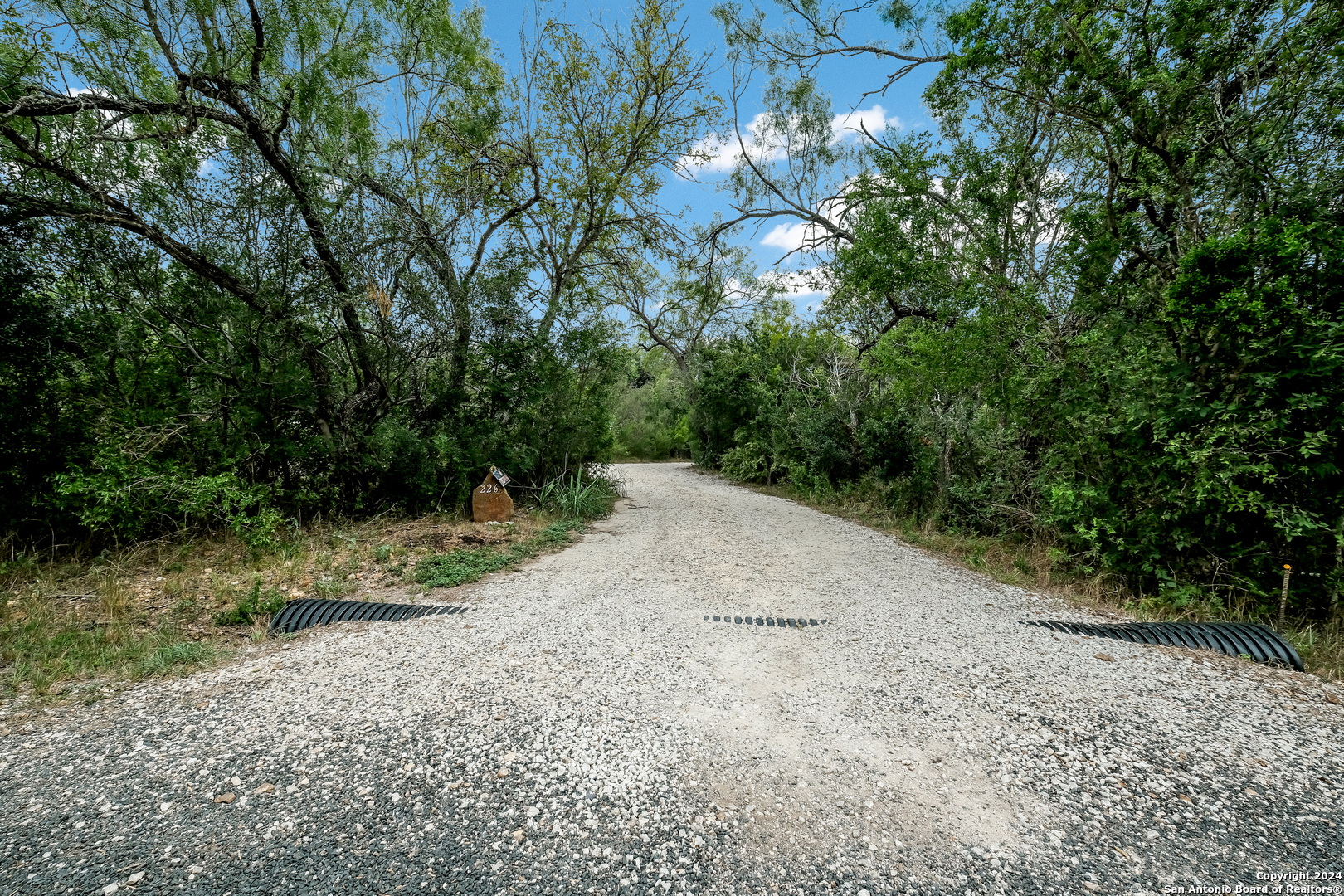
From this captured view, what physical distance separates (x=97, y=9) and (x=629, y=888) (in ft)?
28.5

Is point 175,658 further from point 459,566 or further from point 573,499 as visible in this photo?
point 573,499

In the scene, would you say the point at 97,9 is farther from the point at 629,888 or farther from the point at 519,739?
the point at 629,888

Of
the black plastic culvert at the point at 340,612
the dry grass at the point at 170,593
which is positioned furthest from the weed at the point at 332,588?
the black plastic culvert at the point at 340,612

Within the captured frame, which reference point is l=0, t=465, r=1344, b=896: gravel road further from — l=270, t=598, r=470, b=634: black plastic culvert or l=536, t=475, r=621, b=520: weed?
l=536, t=475, r=621, b=520: weed

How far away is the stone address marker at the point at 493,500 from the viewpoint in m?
7.72

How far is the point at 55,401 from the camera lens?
5.29m

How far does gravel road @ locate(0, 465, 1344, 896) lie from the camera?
1824 mm

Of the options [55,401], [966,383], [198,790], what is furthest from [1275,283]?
[55,401]

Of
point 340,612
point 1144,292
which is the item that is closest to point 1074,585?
point 1144,292

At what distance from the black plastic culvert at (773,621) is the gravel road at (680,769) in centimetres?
18

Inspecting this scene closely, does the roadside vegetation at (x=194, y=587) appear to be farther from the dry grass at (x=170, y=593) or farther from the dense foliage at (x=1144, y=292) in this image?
the dense foliage at (x=1144, y=292)

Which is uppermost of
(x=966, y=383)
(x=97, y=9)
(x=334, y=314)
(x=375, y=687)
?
(x=97, y=9)

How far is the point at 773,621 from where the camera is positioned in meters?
4.18

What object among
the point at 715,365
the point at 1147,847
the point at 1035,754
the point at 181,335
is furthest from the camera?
the point at 715,365
